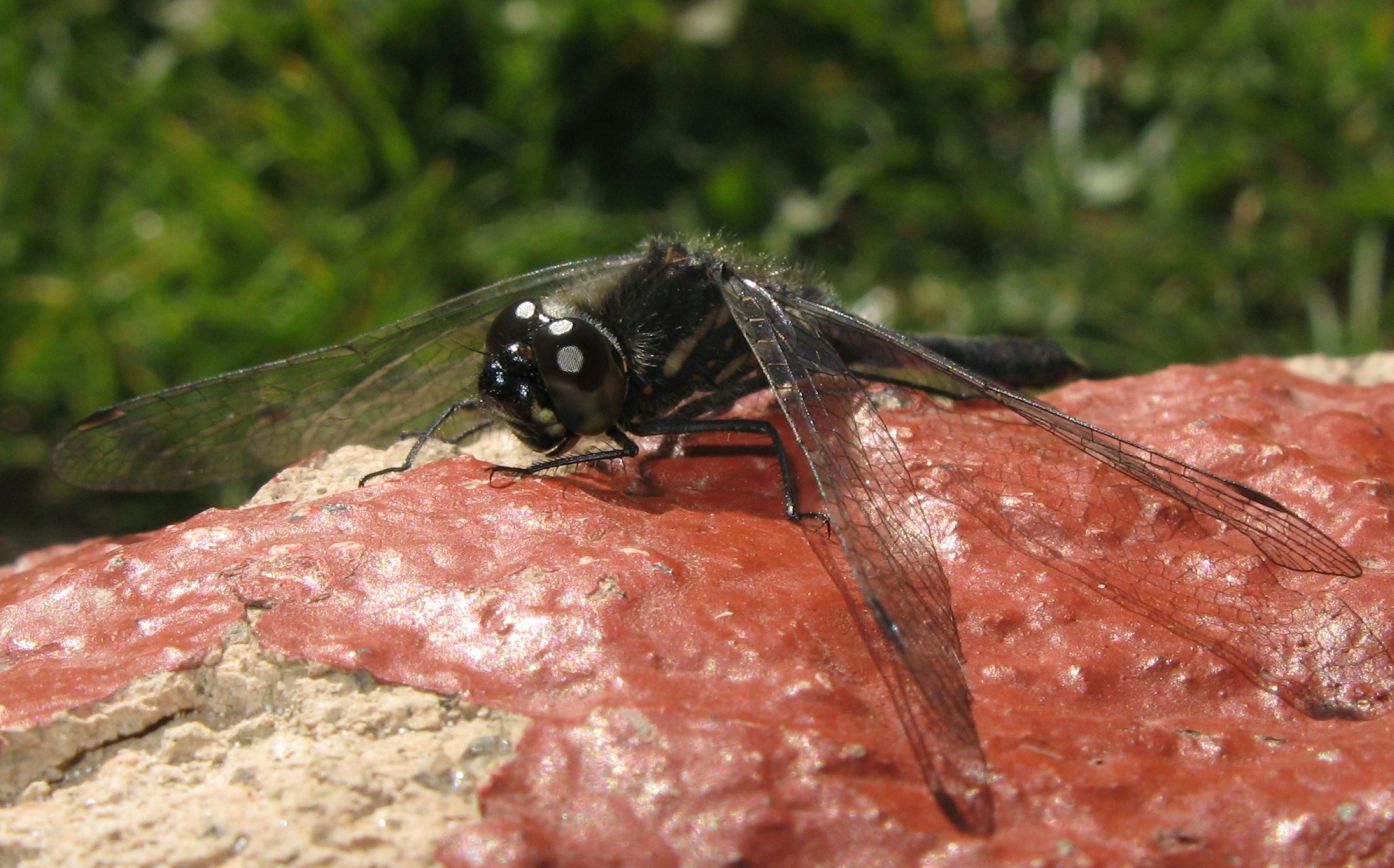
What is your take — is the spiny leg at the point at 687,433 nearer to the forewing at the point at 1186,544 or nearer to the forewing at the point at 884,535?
the forewing at the point at 884,535

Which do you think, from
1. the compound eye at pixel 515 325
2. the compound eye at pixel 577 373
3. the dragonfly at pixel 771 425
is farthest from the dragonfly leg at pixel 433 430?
the compound eye at pixel 577 373

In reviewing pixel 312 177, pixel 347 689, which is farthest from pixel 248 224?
pixel 347 689

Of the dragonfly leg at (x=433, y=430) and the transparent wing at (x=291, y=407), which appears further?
the transparent wing at (x=291, y=407)

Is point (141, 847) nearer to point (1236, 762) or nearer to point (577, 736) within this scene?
point (577, 736)

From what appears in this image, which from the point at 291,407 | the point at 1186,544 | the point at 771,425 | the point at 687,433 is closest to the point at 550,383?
the point at 687,433

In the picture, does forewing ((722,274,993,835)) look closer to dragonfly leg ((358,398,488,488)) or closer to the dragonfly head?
the dragonfly head

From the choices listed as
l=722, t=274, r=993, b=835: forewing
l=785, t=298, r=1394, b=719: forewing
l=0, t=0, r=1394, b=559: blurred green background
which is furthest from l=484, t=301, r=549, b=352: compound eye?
l=0, t=0, r=1394, b=559: blurred green background

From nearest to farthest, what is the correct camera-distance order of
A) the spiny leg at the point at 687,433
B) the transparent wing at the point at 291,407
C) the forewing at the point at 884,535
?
the forewing at the point at 884,535, the spiny leg at the point at 687,433, the transparent wing at the point at 291,407
